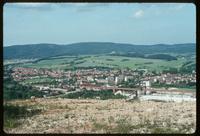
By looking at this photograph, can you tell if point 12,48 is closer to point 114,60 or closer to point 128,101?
point 114,60

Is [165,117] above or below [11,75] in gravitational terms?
below

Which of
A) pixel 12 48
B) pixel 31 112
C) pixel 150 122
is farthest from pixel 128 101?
pixel 12 48

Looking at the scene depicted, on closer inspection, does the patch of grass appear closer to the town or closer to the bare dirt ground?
the bare dirt ground

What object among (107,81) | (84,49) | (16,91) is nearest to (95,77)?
(107,81)

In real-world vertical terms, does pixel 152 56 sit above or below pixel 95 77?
above

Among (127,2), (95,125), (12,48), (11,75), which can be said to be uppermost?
(127,2)

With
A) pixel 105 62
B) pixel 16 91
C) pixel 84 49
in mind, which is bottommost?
pixel 16 91

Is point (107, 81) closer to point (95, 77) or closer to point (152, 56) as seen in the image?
point (95, 77)
